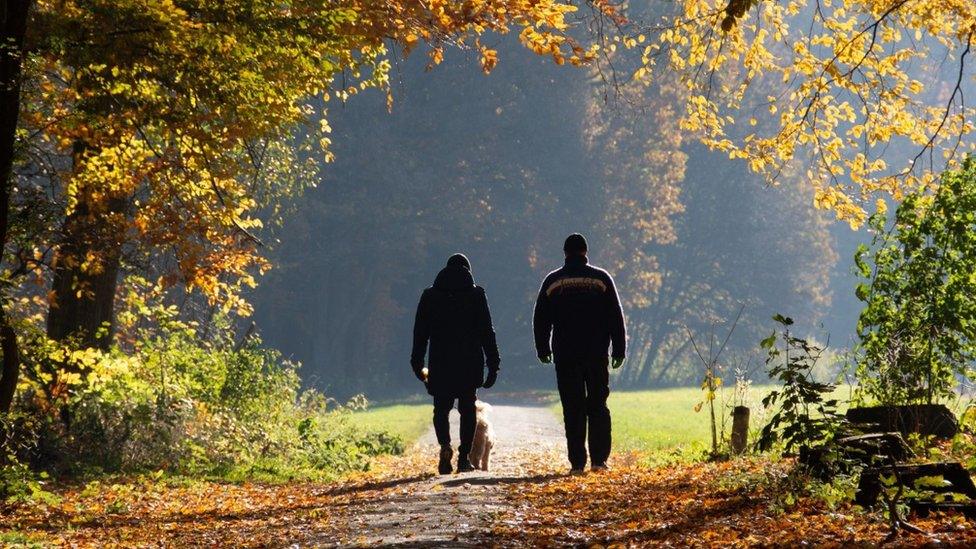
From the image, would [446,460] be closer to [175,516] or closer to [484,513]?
[175,516]

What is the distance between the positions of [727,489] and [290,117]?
242 inches

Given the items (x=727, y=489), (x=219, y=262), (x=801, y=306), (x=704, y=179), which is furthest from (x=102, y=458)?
(x=801, y=306)

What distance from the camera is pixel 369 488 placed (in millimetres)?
12031

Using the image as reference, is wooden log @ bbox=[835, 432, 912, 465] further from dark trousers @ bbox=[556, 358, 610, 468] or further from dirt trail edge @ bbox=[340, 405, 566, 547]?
dark trousers @ bbox=[556, 358, 610, 468]

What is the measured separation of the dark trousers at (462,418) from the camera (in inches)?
477

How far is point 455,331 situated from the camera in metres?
12.0

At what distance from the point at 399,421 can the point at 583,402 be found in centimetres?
1971

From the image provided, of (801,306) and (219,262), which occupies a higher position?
(801,306)

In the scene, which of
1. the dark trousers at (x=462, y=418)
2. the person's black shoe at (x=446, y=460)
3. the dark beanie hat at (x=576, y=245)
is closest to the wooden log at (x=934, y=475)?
the dark beanie hat at (x=576, y=245)

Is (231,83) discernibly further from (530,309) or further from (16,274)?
(530,309)

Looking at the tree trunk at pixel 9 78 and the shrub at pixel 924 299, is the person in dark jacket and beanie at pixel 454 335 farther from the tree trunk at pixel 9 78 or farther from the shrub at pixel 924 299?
the tree trunk at pixel 9 78

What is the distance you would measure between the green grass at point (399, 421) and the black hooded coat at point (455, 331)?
416 inches

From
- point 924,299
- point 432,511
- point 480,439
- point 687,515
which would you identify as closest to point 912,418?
point 924,299

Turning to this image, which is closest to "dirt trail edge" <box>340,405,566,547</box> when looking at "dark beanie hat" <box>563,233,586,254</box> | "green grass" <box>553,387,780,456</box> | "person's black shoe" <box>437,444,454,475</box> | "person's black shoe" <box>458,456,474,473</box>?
"person's black shoe" <box>458,456,474,473</box>
